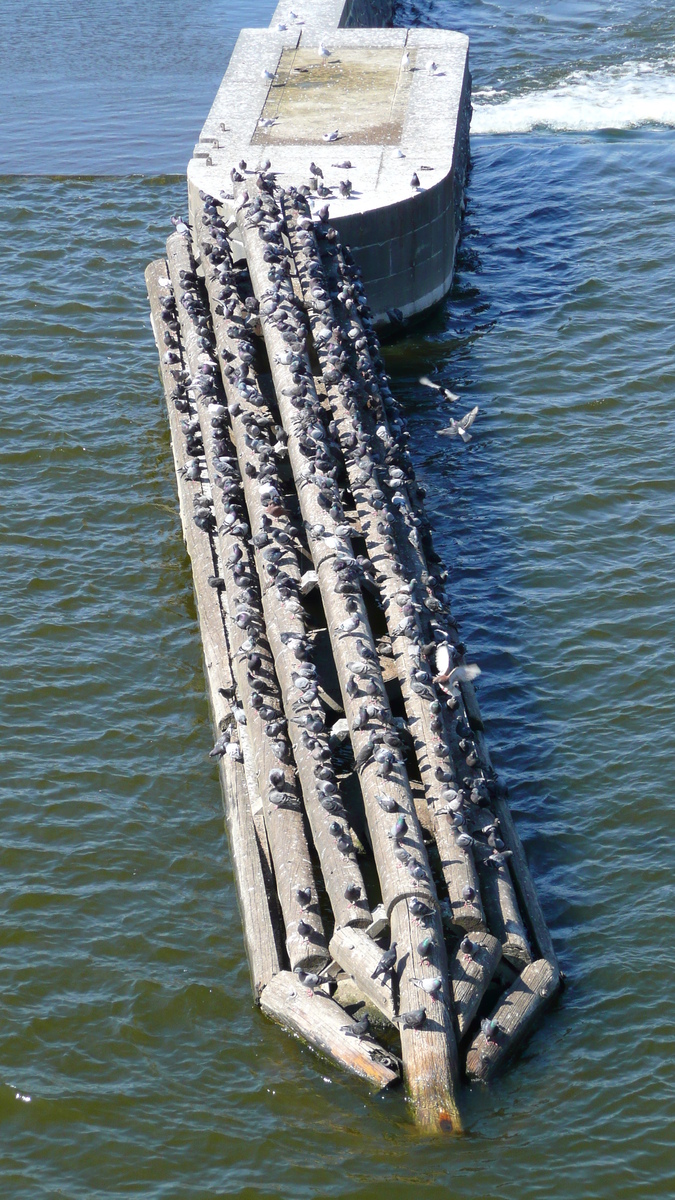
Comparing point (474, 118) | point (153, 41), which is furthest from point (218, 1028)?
point (153, 41)

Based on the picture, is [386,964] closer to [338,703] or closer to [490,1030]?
[490,1030]

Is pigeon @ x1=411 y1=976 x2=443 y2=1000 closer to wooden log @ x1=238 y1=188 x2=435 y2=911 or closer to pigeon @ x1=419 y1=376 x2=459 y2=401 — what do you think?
wooden log @ x1=238 y1=188 x2=435 y2=911

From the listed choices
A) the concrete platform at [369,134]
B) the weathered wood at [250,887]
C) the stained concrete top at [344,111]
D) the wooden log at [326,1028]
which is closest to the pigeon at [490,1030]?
the wooden log at [326,1028]

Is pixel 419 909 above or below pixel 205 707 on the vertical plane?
above

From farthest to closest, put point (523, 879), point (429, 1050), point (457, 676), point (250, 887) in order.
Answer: point (457, 676)
point (523, 879)
point (250, 887)
point (429, 1050)

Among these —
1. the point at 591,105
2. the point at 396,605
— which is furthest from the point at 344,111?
the point at 396,605

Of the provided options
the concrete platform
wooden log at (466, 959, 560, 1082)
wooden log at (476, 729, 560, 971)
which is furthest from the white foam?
wooden log at (466, 959, 560, 1082)
